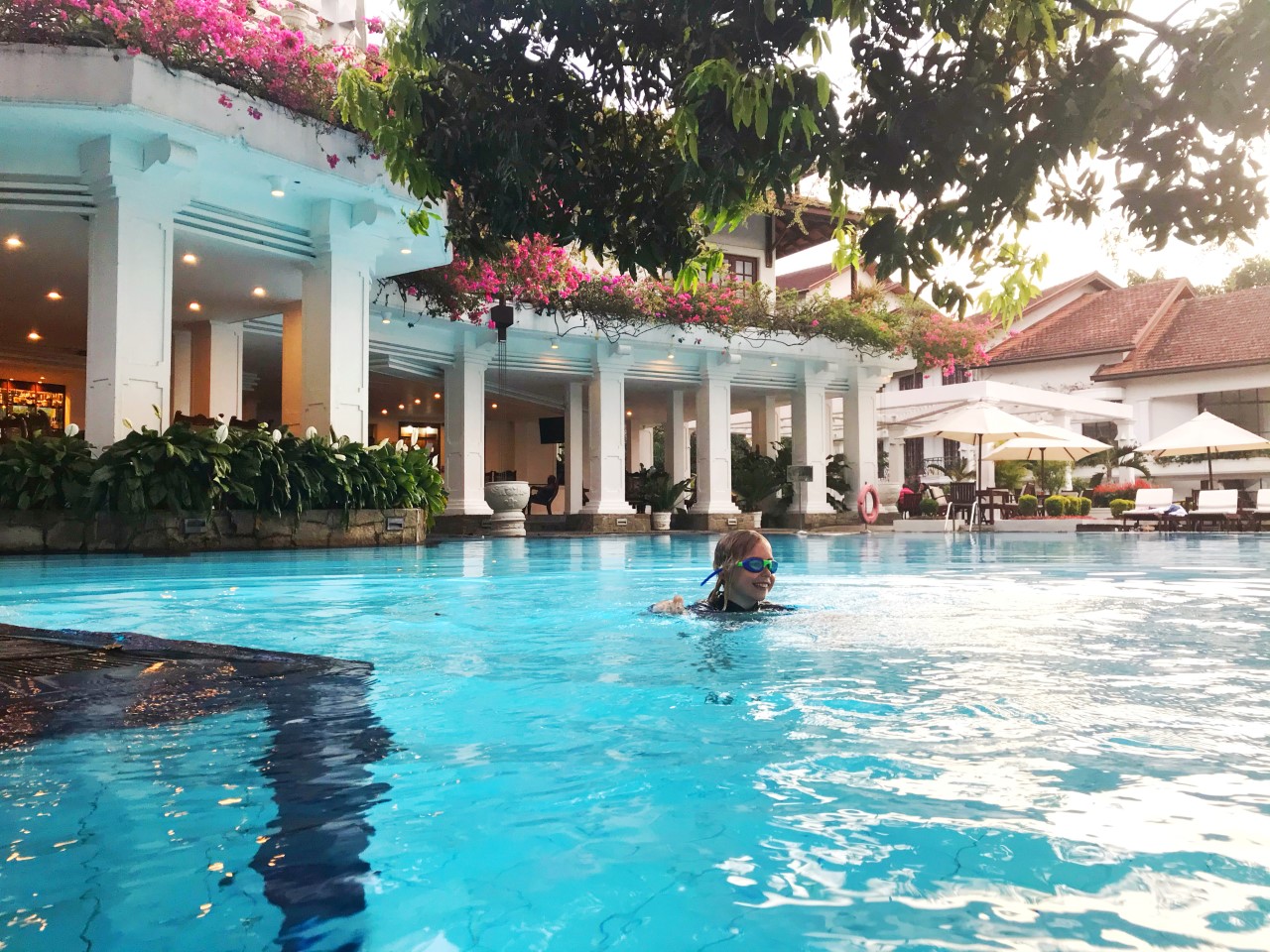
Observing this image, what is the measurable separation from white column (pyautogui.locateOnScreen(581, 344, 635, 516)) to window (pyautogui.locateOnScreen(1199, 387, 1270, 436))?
70.7 ft

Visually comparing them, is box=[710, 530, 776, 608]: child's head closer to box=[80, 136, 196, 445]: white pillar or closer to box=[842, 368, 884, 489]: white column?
box=[80, 136, 196, 445]: white pillar

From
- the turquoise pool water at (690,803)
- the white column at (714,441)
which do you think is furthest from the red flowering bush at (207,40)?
the white column at (714,441)

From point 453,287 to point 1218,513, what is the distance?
638 inches

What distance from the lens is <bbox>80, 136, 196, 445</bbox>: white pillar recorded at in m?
10.9

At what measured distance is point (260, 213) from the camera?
13.2 m

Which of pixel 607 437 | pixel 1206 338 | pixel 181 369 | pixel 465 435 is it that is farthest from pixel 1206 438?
pixel 181 369

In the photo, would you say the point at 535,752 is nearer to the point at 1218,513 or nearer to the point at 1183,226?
the point at 1183,226

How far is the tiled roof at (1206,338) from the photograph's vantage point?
31719mm

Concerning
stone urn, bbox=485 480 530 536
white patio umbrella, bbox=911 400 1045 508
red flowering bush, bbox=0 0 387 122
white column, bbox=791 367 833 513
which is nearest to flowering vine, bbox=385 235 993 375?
white column, bbox=791 367 833 513

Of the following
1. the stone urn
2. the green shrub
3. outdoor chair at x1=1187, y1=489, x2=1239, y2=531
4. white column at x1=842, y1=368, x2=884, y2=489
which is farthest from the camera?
white column at x1=842, y1=368, x2=884, y2=489

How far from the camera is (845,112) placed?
122 inches

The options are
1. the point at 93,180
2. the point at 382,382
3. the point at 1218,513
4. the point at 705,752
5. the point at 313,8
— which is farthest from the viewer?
the point at 382,382

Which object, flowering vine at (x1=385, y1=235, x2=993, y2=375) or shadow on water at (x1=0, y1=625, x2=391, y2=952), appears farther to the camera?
flowering vine at (x1=385, y1=235, x2=993, y2=375)

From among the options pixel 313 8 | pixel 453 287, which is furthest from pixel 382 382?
pixel 313 8
